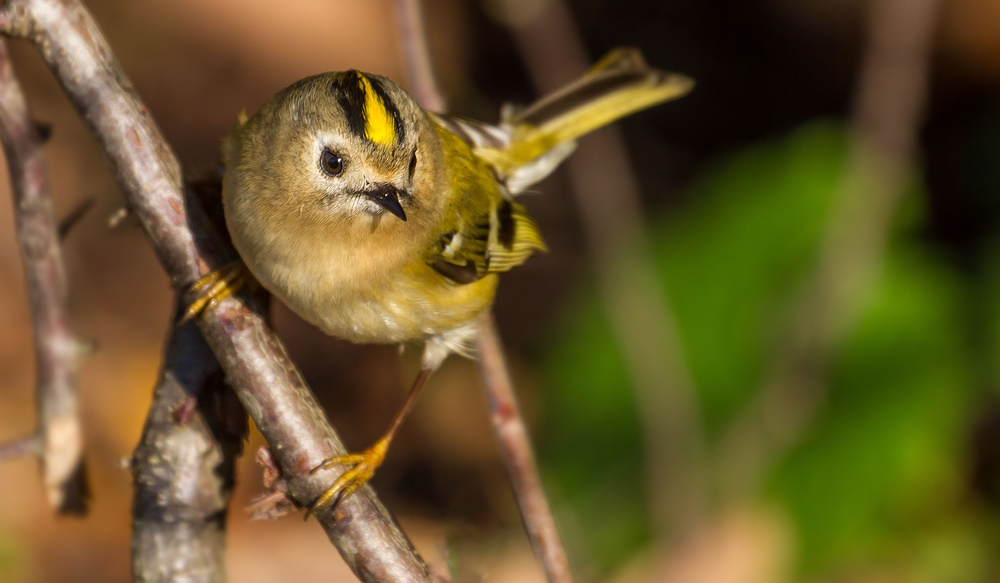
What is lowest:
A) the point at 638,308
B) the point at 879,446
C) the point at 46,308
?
the point at 879,446

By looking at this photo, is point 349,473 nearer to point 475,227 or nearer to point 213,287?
point 213,287

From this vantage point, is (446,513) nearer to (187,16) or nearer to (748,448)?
(748,448)

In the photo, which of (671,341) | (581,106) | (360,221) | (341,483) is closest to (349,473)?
(341,483)

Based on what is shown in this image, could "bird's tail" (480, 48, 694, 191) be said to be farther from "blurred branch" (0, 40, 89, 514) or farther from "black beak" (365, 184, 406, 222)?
"blurred branch" (0, 40, 89, 514)

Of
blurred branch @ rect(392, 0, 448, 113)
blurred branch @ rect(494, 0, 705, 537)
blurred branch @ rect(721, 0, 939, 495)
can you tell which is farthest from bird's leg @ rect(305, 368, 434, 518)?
blurred branch @ rect(721, 0, 939, 495)

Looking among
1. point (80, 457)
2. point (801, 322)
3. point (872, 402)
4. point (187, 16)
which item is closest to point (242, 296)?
point (80, 457)

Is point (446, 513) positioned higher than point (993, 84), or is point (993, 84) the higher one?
point (993, 84)

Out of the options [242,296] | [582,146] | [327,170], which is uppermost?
[582,146]
